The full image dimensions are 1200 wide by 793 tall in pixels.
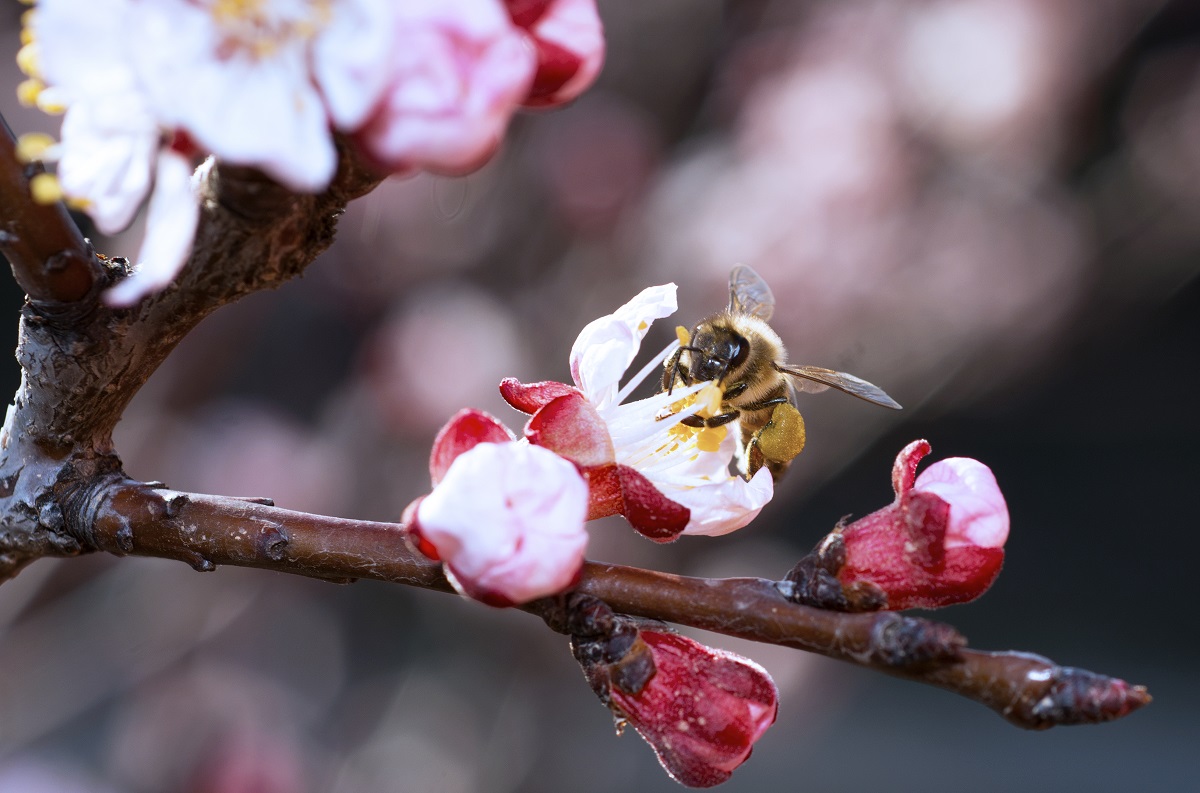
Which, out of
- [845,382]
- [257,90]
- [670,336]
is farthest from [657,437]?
[670,336]

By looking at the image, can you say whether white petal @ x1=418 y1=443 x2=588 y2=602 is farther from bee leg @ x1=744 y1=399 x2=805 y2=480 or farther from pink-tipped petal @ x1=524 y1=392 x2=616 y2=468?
bee leg @ x1=744 y1=399 x2=805 y2=480

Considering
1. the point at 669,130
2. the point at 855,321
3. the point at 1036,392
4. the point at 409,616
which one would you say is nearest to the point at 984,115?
the point at 855,321

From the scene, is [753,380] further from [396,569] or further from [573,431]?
[396,569]

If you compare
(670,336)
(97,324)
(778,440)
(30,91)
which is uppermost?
(30,91)

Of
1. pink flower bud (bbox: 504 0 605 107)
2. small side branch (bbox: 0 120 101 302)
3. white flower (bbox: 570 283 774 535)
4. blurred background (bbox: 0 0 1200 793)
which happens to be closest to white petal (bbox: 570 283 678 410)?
white flower (bbox: 570 283 774 535)

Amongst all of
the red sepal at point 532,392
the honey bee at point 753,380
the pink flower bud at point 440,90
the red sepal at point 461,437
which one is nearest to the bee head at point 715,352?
the honey bee at point 753,380

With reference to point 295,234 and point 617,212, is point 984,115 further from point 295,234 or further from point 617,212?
point 295,234

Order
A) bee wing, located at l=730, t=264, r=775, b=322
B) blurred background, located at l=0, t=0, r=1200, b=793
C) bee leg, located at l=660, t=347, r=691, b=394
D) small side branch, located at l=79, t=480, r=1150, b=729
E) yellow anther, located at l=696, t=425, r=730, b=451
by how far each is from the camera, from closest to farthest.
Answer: small side branch, located at l=79, t=480, r=1150, b=729 → yellow anther, located at l=696, t=425, r=730, b=451 → bee leg, located at l=660, t=347, r=691, b=394 → bee wing, located at l=730, t=264, r=775, b=322 → blurred background, located at l=0, t=0, r=1200, b=793
